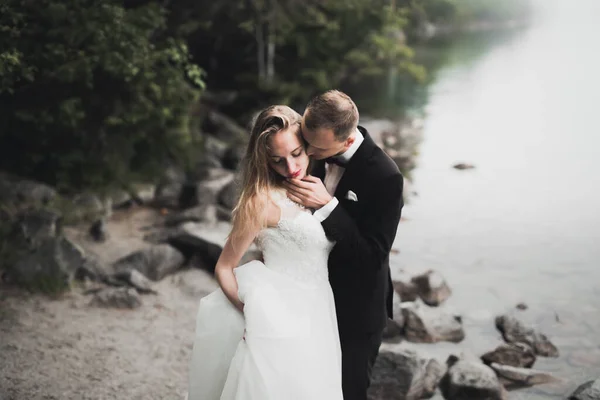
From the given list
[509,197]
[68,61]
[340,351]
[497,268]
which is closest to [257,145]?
[340,351]

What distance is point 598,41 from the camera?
28.6 meters

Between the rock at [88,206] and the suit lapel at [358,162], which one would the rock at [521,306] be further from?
the rock at [88,206]

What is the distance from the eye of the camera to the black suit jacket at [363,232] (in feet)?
9.41

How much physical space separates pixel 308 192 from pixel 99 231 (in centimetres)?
501

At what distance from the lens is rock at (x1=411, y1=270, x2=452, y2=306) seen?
6488 mm

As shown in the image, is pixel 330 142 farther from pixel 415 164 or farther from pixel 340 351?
pixel 415 164

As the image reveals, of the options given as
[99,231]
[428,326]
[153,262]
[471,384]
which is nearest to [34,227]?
[99,231]

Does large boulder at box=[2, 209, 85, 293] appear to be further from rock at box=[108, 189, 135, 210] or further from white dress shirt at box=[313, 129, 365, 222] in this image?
white dress shirt at box=[313, 129, 365, 222]

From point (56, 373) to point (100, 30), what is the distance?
123 inches

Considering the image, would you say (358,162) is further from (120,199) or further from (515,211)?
(515,211)

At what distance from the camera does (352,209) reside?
118 inches

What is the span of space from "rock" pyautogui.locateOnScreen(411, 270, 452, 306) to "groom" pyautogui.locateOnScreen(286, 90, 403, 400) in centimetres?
335

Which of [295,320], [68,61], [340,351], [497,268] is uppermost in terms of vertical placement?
[68,61]

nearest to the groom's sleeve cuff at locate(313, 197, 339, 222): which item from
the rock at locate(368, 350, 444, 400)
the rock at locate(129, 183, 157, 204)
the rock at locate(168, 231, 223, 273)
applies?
the rock at locate(368, 350, 444, 400)
